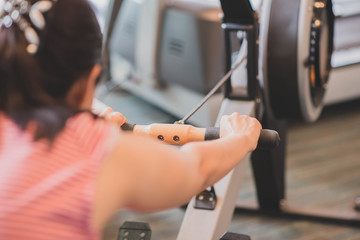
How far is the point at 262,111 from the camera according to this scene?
1946 millimetres

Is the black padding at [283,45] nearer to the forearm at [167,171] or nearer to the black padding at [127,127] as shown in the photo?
the black padding at [127,127]

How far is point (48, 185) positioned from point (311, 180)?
81.4 inches

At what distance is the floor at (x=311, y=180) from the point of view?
88.5 inches

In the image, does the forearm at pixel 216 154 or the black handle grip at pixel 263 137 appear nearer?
the forearm at pixel 216 154

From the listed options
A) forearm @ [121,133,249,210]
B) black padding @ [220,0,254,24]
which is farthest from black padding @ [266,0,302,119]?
forearm @ [121,133,249,210]

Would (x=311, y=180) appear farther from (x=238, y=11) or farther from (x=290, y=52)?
(x=238, y=11)

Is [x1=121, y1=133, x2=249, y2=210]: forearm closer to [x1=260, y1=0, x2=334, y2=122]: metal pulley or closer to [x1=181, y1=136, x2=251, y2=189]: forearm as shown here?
[x1=181, y1=136, x2=251, y2=189]: forearm

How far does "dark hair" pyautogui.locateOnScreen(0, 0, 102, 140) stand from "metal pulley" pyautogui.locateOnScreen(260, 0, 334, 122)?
42.3 inches

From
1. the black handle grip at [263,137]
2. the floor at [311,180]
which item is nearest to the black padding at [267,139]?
the black handle grip at [263,137]

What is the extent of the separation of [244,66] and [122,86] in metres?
2.22

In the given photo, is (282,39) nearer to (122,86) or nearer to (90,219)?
(90,219)

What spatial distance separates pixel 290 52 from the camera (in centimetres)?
178

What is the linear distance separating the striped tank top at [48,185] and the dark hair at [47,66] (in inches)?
1.1

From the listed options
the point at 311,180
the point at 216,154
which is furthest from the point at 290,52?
the point at 311,180
